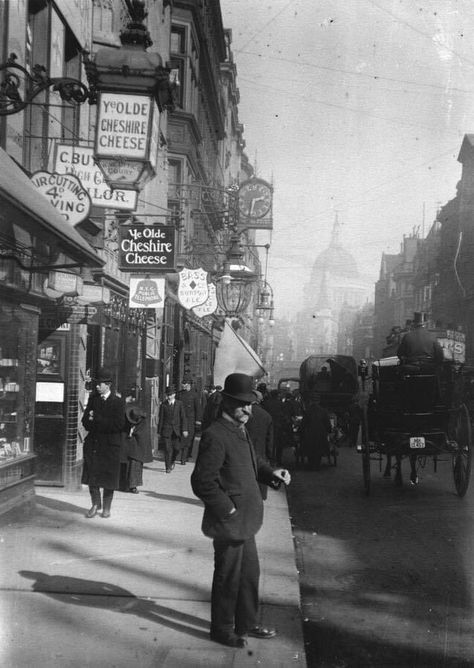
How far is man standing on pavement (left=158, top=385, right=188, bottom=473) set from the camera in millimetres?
15156

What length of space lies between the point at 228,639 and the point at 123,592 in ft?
4.63

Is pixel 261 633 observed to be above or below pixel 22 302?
below

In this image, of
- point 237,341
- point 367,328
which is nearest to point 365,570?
point 237,341

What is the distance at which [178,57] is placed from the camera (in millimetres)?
26453

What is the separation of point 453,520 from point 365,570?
2888mm

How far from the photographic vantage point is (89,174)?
11.4 meters

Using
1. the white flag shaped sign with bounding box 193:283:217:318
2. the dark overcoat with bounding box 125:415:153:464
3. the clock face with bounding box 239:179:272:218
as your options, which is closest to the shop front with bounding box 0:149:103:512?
the dark overcoat with bounding box 125:415:153:464

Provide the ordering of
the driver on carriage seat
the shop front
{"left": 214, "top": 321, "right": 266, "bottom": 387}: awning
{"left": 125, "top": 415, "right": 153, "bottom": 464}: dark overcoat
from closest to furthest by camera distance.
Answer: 1. the shop front
2. {"left": 214, "top": 321, "right": 266, "bottom": 387}: awning
3. {"left": 125, "top": 415, "right": 153, "bottom": 464}: dark overcoat
4. the driver on carriage seat

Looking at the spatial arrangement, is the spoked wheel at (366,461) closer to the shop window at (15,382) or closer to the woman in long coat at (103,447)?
the woman in long coat at (103,447)

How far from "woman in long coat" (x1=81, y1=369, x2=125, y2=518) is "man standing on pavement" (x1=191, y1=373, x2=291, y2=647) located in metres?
4.42

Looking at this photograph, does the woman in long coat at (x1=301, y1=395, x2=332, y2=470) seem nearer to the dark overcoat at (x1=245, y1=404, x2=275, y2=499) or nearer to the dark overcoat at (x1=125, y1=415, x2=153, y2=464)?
the dark overcoat at (x1=125, y1=415, x2=153, y2=464)

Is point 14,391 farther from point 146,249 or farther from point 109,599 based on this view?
Answer: point 146,249

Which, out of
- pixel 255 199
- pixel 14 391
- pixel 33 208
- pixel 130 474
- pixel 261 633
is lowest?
pixel 261 633

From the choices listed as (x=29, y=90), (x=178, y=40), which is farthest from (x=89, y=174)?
(x=178, y=40)
